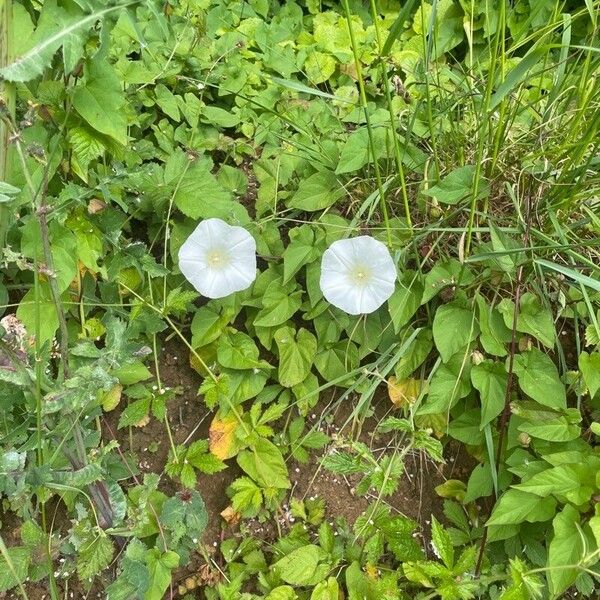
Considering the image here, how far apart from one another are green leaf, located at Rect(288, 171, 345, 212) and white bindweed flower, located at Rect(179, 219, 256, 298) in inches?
8.9

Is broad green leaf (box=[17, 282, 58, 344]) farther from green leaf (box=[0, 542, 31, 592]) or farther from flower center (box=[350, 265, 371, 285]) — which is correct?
flower center (box=[350, 265, 371, 285])

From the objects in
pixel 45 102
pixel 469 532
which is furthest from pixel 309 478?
pixel 45 102

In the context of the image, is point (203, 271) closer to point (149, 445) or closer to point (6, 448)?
point (149, 445)

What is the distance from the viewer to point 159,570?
1434mm

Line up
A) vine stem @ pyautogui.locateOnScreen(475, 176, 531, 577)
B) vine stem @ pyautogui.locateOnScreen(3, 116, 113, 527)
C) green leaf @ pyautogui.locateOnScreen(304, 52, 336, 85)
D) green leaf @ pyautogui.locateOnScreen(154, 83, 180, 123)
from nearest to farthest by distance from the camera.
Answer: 1. vine stem @ pyautogui.locateOnScreen(3, 116, 113, 527)
2. vine stem @ pyautogui.locateOnScreen(475, 176, 531, 577)
3. green leaf @ pyautogui.locateOnScreen(154, 83, 180, 123)
4. green leaf @ pyautogui.locateOnScreen(304, 52, 336, 85)

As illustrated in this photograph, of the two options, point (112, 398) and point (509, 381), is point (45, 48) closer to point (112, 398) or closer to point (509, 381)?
point (112, 398)

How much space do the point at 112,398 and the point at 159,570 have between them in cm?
44

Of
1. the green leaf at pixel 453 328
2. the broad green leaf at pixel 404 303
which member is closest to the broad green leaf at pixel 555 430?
the green leaf at pixel 453 328

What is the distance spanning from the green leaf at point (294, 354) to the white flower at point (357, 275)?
15cm

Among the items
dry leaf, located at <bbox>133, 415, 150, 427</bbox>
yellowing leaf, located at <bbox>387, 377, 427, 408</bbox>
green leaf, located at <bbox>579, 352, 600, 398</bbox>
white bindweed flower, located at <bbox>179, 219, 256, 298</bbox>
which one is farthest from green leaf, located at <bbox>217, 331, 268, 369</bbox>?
green leaf, located at <bbox>579, 352, 600, 398</bbox>

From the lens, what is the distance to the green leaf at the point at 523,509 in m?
1.42

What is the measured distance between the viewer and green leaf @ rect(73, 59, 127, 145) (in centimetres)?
144

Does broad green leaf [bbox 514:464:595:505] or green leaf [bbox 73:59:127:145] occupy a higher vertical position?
green leaf [bbox 73:59:127:145]

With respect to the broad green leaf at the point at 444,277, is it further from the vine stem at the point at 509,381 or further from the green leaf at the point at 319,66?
the green leaf at the point at 319,66
